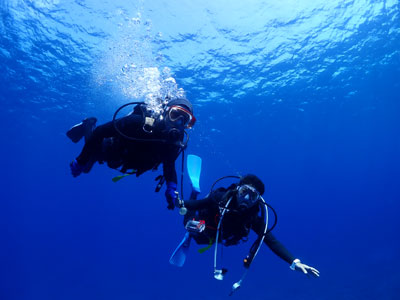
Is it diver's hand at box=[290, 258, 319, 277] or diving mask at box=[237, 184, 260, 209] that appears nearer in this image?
diver's hand at box=[290, 258, 319, 277]

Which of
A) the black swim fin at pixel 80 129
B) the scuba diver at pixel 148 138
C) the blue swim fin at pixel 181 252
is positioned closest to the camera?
the scuba diver at pixel 148 138

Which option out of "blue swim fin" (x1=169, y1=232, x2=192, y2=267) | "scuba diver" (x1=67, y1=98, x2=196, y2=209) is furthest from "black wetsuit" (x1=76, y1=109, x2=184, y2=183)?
"blue swim fin" (x1=169, y1=232, x2=192, y2=267)

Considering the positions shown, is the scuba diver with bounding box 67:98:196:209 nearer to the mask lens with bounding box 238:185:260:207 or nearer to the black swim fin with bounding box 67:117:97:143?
the black swim fin with bounding box 67:117:97:143

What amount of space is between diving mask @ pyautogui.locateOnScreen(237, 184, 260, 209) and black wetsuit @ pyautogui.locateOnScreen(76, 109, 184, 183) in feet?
4.33

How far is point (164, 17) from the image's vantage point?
14.3 m

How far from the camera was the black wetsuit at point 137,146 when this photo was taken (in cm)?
456

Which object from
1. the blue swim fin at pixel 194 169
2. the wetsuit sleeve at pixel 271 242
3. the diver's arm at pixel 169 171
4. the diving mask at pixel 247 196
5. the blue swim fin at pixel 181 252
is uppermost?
the diver's arm at pixel 169 171

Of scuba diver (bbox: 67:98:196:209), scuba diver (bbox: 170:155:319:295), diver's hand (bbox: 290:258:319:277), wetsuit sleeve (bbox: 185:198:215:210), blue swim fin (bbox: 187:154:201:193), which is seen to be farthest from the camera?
blue swim fin (bbox: 187:154:201:193)

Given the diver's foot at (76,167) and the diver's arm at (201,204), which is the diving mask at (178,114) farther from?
the diver's foot at (76,167)

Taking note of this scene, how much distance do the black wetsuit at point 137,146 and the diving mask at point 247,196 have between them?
52.0 inches

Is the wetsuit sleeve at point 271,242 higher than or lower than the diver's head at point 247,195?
lower

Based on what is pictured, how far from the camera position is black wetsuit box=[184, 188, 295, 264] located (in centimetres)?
506

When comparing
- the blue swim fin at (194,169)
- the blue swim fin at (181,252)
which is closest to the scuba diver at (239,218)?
the blue swim fin at (181,252)

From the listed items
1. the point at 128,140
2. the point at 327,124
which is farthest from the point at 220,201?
the point at 327,124
